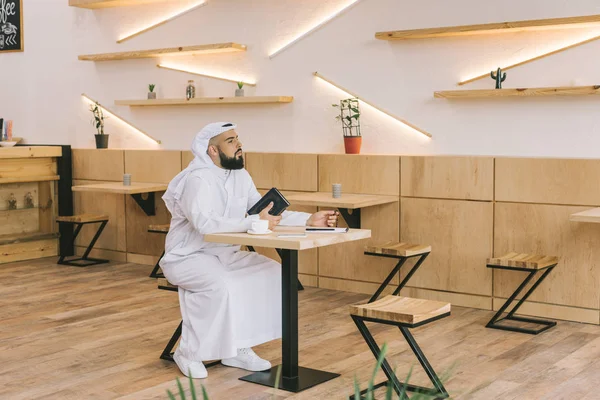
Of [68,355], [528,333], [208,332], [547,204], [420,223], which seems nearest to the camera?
[208,332]

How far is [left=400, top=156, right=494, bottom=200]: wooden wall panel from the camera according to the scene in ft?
18.5

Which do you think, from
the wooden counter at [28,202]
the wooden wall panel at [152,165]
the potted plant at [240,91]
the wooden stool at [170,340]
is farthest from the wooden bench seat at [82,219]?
the wooden stool at [170,340]

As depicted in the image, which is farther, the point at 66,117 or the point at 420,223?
the point at 66,117

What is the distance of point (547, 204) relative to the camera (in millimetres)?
5422

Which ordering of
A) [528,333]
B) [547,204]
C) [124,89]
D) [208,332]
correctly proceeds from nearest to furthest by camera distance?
[208,332], [528,333], [547,204], [124,89]

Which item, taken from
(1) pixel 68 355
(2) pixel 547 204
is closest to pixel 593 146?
(2) pixel 547 204

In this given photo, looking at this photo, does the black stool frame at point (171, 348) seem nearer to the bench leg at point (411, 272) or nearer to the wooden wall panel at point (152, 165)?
the bench leg at point (411, 272)

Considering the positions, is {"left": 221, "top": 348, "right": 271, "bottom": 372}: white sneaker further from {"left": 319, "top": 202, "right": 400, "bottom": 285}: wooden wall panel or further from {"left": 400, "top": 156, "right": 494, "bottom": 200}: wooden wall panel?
{"left": 400, "top": 156, "right": 494, "bottom": 200}: wooden wall panel

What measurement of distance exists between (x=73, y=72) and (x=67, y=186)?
3.77 ft

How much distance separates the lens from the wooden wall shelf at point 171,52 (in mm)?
6926

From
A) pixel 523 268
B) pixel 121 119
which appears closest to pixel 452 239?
pixel 523 268

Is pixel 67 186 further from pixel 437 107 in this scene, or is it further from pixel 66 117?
pixel 437 107

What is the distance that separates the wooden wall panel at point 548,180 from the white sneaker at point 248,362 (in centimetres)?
222

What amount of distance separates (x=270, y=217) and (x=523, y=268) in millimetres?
1820
